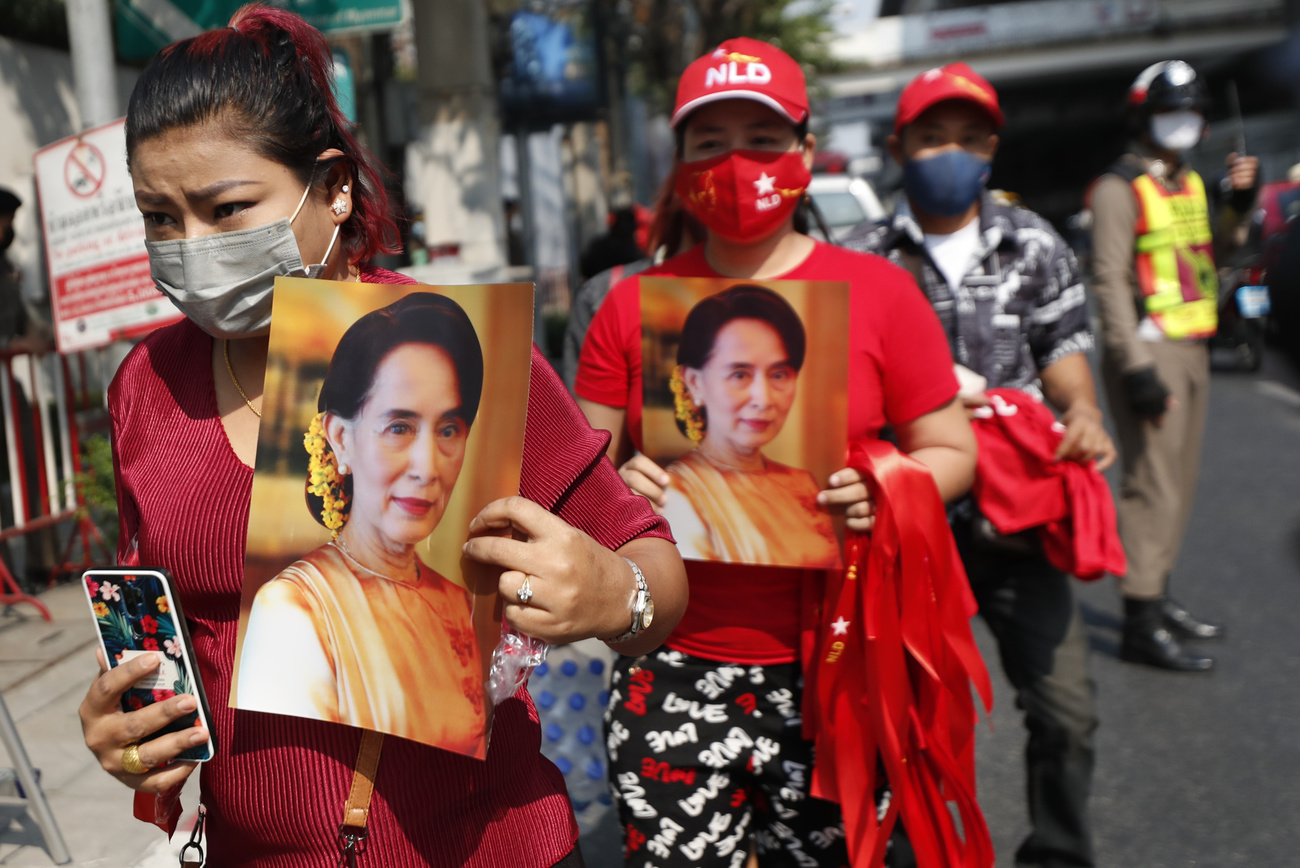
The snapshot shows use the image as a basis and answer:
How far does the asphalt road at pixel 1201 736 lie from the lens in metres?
3.57

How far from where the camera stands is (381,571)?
129cm

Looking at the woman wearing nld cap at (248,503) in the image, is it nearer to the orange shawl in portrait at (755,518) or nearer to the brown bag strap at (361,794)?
the brown bag strap at (361,794)

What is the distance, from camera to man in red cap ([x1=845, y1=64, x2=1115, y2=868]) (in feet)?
9.84

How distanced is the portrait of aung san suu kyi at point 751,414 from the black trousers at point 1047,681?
3.18 feet

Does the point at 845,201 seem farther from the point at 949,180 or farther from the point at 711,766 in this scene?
the point at 711,766

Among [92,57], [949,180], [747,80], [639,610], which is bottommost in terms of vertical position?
[639,610]

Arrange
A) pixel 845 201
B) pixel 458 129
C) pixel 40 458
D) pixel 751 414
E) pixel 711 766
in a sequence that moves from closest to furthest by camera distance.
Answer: pixel 751 414 < pixel 711 766 < pixel 40 458 < pixel 458 129 < pixel 845 201

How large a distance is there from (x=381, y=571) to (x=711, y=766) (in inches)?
47.3

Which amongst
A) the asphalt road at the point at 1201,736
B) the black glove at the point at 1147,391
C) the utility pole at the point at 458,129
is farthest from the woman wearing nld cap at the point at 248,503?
the utility pole at the point at 458,129

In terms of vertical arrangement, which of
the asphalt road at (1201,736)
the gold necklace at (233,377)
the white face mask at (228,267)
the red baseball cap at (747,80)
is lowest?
the asphalt road at (1201,736)

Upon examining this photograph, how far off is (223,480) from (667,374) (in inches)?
39.4

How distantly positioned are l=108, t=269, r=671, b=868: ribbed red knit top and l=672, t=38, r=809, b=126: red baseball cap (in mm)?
974

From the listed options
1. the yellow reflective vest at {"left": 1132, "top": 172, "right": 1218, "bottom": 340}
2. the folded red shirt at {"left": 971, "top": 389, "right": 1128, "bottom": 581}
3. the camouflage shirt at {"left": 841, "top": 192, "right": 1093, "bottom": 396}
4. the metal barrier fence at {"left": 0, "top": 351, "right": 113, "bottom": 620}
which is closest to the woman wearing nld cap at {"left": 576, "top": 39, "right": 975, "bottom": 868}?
the folded red shirt at {"left": 971, "top": 389, "right": 1128, "bottom": 581}

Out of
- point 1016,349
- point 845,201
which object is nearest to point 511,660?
point 1016,349
